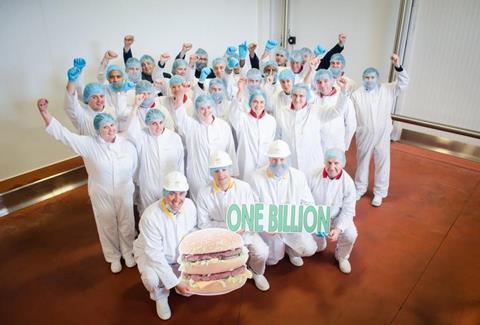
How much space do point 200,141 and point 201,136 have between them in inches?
2.1

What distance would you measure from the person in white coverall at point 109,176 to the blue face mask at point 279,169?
1316 millimetres

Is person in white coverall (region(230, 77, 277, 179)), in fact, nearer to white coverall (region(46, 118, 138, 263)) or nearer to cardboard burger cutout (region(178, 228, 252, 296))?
white coverall (region(46, 118, 138, 263))

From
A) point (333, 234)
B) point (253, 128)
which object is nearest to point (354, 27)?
point (253, 128)

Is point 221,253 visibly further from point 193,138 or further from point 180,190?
point 193,138

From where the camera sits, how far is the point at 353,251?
377 centimetres

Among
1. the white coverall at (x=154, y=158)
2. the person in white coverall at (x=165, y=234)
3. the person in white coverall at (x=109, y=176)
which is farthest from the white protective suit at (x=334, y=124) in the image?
the person in white coverall at (x=109, y=176)

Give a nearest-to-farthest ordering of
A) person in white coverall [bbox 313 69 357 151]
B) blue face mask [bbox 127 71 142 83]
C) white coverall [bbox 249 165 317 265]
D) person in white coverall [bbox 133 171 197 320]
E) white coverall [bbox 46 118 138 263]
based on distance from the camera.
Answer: person in white coverall [bbox 133 171 197 320] < white coverall [bbox 46 118 138 263] < white coverall [bbox 249 165 317 265] < person in white coverall [bbox 313 69 357 151] < blue face mask [bbox 127 71 142 83]

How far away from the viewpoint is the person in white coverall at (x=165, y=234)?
2816 millimetres

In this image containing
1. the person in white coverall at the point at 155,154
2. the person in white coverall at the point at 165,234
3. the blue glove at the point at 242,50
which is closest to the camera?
the person in white coverall at the point at 165,234

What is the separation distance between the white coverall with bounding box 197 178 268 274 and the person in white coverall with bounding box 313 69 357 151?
1.58 m

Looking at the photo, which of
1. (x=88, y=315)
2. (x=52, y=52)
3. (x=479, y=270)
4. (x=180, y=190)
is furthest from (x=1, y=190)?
(x=479, y=270)

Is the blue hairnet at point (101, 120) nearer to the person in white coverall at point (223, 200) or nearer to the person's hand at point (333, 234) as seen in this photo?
the person in white coverall at point (223, 200)

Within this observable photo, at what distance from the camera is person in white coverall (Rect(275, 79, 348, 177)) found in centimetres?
387

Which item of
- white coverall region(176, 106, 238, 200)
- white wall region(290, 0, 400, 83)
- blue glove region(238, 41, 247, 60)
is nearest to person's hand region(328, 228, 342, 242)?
white coverall region(176, 106, 238, 200)
